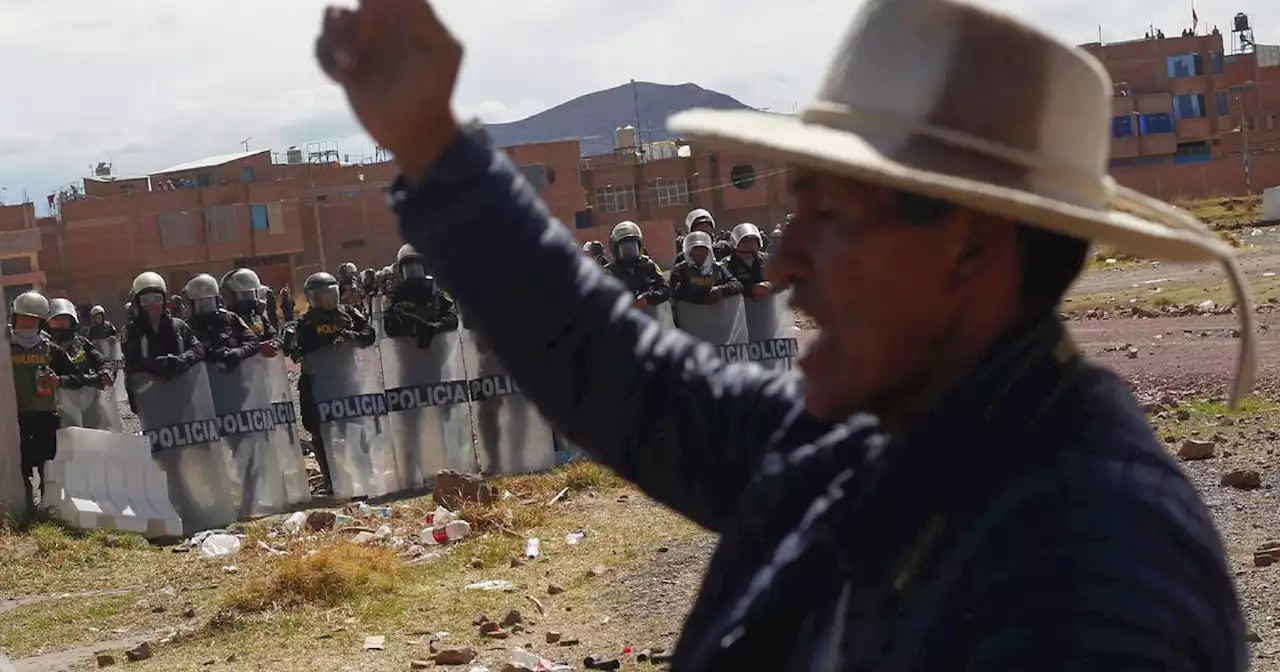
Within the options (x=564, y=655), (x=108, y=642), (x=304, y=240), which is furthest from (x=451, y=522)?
(x=304, y=240)

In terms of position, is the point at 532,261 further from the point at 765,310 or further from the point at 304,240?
the point at 304,240

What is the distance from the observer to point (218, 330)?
1334cm

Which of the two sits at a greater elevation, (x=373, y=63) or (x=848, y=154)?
(x=373, y=63)

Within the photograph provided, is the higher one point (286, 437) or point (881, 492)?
point (881, 492)

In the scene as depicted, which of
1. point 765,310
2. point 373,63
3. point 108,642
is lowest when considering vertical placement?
point 108,642

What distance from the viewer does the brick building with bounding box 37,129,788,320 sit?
64.9 meters

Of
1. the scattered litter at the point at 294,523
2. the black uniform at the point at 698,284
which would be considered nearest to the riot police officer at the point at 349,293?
the scattered litter at the point at 294,523

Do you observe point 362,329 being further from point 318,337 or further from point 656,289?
point 656,289

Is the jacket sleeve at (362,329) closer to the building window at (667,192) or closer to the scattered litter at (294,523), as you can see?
the scattered litter at (294,523)

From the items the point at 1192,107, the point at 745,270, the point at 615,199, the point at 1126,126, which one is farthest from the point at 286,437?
the point at 1192,107

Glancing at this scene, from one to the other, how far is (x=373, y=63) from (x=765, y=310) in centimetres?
1331

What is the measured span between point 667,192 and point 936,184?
219 feet

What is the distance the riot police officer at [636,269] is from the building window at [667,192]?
2058 inches

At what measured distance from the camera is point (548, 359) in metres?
2.19
